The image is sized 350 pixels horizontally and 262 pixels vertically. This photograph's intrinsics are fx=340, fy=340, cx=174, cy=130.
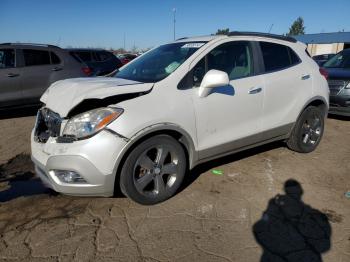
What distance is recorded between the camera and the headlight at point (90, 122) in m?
3.07

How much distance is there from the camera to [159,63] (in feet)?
A: 13.5

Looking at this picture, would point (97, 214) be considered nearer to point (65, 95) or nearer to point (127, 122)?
point (127, 122)

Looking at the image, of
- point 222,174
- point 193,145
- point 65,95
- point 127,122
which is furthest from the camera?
point 222,174

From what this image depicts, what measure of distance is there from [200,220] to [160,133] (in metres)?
0.94

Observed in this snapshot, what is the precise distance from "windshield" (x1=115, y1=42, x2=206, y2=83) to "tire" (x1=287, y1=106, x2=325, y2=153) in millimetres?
2026

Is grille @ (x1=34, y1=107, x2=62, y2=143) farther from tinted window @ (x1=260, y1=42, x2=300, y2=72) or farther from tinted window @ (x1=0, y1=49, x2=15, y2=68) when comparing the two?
tinted window @ (x1=0, y1=49, x2=15, y2=68)

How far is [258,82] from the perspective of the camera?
4191 mm

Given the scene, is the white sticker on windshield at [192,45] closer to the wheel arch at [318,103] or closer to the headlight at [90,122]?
the headlight at [90,122]

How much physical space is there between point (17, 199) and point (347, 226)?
337cm

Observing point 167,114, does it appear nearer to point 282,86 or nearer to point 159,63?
point 159,63

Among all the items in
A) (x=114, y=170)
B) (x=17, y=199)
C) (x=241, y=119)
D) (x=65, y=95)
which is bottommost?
(x=17, y=199)

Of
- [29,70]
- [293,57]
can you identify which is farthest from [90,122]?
[29,70]

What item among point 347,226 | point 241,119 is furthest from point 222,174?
point 347,226

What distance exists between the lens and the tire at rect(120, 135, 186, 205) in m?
3.27
